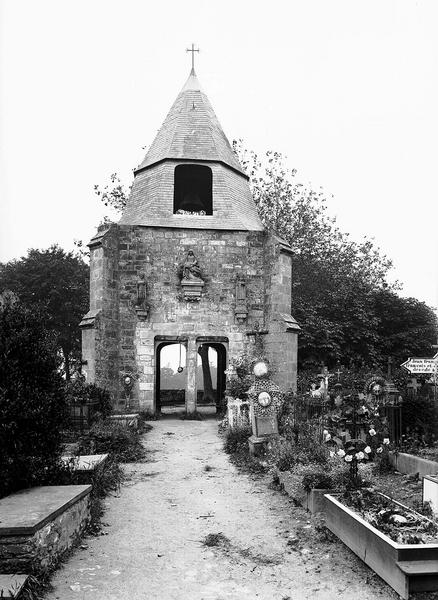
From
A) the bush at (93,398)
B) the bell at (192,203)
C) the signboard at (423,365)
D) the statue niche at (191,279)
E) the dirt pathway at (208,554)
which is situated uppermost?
the bell at (192,203)

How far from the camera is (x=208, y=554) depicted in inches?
233

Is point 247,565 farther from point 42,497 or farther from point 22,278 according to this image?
point 22,278

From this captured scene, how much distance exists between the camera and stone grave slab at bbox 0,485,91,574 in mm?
4707

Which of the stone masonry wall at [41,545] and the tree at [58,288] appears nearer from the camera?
the stone masonry wall at [41,545]

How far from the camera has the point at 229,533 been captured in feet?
21.9

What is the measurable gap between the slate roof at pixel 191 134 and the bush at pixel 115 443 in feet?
32.7

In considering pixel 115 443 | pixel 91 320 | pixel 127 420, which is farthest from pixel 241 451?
pixel 91 320

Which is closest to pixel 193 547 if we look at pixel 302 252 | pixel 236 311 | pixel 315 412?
pixel 315 412

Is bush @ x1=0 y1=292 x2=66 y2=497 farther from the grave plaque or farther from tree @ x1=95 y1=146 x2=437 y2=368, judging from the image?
tree @ x1=95 y1=146 x2=437 y2=368

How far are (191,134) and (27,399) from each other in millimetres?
14384

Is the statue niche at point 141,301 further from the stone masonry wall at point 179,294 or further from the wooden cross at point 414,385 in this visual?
the wooden cross at point 414,385

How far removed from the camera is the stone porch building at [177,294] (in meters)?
16.9

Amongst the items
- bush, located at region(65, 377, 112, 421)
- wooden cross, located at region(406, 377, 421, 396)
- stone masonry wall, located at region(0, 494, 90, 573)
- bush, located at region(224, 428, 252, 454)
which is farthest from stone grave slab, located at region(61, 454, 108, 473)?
wooden cross, located at region(406, 377, 421, 396)

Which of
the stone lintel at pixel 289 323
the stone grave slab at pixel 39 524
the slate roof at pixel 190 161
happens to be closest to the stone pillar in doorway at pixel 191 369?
the stone lintel at pixel 289 323
